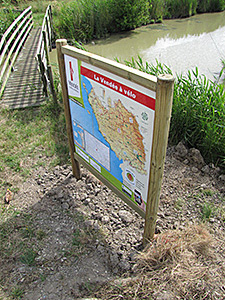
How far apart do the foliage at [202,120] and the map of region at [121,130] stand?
1555 millimetres

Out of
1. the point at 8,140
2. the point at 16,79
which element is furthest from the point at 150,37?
the point at 8,140

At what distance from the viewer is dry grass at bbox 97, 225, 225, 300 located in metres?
2.07

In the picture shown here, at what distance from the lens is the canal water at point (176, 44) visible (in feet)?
26.5

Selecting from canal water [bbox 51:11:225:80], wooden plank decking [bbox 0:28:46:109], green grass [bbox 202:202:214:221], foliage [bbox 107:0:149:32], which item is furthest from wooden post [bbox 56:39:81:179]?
foliage [bbox 107:0:149:32]

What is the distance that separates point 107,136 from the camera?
7.82 feet

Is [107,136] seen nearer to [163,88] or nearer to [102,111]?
[102,111]

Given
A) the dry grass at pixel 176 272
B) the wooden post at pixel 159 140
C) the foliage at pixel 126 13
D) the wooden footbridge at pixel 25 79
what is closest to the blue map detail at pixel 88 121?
the wooden post at pixel 159 140

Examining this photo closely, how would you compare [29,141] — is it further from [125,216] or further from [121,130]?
[121,130]

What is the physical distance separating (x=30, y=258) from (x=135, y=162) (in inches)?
52.9

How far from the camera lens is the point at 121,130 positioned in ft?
7.06

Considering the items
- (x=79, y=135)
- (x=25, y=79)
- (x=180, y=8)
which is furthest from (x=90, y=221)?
(x=180, y=8)

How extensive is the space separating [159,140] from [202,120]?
1932mm

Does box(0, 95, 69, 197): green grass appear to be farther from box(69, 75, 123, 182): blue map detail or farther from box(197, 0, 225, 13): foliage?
box(197, 0, 225, 13): foliage

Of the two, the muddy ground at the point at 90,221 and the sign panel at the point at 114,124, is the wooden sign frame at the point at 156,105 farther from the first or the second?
the muddy ground at the point at 90,221
